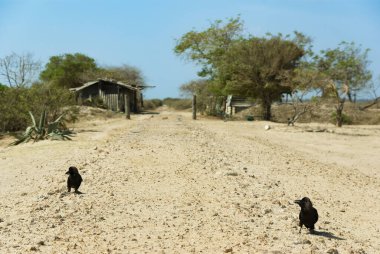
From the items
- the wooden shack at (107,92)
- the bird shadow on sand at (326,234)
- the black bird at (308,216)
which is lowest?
the bird shadow on sand at (326,234)

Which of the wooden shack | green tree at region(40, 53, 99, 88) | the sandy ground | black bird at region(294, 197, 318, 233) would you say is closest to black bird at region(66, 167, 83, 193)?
the sandy ground

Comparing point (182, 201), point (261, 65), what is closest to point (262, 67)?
point (261, 65)

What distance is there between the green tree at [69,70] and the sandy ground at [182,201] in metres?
38.2

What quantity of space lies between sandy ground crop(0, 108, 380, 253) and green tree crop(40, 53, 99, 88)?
1503 inches

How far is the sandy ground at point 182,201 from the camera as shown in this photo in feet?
19.0

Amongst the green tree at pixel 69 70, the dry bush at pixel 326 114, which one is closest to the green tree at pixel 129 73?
the green tree at pixel 69 70

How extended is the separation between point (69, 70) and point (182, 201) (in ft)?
161

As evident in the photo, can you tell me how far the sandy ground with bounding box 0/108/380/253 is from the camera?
228 inches

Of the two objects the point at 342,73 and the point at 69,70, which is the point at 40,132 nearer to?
the point at 342,73

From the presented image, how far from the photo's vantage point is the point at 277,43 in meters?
33.4

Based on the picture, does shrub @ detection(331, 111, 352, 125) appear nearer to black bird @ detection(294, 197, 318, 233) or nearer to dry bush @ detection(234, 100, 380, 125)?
dry bush @ detection(234, 100, 380, 125)

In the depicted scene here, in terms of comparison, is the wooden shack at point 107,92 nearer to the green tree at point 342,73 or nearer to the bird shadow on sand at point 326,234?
the green tree at point 342,73

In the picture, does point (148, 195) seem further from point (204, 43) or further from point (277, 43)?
point (204, 43)

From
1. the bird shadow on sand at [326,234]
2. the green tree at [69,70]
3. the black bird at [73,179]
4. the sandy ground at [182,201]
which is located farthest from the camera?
the green tree at [69,70]
